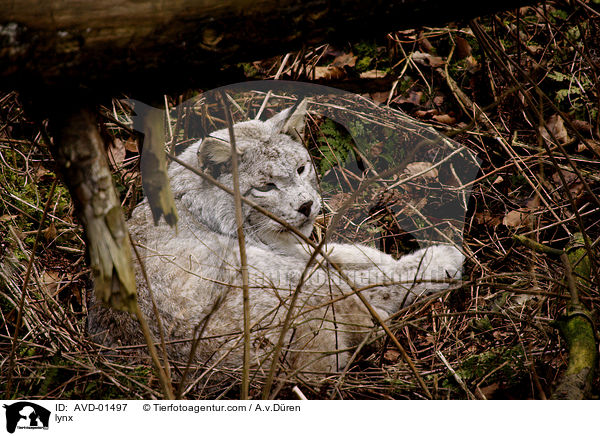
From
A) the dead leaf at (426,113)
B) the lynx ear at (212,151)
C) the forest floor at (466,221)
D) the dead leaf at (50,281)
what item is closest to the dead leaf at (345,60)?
the forest floor at (466,221)

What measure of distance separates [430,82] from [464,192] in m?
0.77

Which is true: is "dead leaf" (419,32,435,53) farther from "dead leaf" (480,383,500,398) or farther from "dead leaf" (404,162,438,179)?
"dead leaf" (480,383,500,398)

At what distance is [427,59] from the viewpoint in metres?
3.05

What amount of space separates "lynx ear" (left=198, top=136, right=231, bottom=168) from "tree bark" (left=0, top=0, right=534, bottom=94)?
107cm

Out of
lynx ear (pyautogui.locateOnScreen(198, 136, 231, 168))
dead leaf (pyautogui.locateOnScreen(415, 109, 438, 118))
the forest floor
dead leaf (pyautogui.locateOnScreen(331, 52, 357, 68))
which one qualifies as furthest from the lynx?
dead leaf (pyautogui.locateOnScreen(415, 109, 438, 118))

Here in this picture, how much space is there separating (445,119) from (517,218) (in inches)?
30.1

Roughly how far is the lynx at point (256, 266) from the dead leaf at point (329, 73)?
0.80 ft

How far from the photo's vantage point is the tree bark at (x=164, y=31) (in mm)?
1207

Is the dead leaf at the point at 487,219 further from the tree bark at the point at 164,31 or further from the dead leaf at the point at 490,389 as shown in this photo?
the tree bark at the point at 164,31

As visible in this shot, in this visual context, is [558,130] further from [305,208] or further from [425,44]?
[305,208]

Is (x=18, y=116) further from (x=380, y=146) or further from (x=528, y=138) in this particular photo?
(x=528, y=138)

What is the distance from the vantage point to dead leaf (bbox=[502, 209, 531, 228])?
267 centimetres
